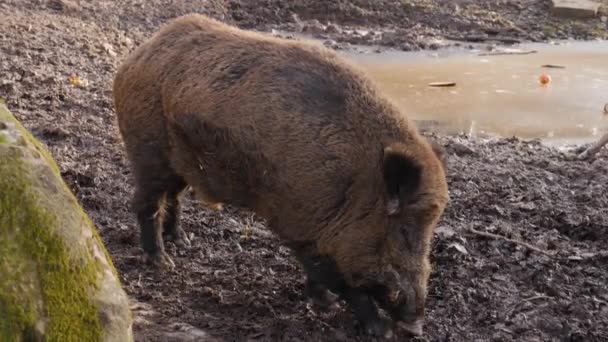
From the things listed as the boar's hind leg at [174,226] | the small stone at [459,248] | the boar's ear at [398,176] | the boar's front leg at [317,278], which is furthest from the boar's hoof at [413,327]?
the boar's hind leg at [174,226]

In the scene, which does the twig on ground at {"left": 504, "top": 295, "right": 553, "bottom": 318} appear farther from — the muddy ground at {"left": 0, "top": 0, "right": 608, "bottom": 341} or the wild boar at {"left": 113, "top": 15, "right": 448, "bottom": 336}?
the wild boar at {"left": 113, "top": 15, "right": 448, "bottom": 336}

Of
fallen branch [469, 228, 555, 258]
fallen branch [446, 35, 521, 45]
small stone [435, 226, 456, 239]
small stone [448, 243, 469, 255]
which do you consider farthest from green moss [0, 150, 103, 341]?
fallen branch [446, 35, 521, 45]

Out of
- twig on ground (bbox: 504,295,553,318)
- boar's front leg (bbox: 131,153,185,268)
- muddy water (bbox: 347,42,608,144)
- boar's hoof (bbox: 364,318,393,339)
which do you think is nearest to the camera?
boar's hoof (bbox: 364,318,393,339)

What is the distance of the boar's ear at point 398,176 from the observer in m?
4.08

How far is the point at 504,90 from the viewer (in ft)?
34.1

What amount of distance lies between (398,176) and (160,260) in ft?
6.02

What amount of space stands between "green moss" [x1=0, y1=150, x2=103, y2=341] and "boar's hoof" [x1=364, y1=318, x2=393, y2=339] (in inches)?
68.9

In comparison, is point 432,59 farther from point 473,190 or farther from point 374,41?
point 473,190

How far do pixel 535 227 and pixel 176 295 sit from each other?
249cm

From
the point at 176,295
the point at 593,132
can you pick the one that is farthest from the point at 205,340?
the point at 593,132

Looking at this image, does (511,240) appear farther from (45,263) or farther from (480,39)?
(480,39)

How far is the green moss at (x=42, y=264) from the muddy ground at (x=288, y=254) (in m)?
1.17

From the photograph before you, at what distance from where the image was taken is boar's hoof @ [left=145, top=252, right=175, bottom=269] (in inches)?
209

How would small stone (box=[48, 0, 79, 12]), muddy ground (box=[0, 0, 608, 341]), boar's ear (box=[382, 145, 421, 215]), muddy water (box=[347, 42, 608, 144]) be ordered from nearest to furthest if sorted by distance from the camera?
boar's ear (box=[382, 145, 421, 215]) < muddy ground (box=[0, 0, 608, 341]) < muddy water (box=[347, 42, 608, 144]) < small stone (box=[48, 0, 79, 12])
